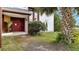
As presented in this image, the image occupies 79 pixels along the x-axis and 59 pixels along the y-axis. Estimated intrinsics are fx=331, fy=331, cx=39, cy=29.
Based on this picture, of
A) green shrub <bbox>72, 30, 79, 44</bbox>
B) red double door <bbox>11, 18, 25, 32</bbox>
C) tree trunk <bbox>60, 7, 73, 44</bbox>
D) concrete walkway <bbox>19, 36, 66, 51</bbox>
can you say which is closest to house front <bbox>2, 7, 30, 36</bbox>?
red double door <bbox>11, 18, 25, 32</bbox>

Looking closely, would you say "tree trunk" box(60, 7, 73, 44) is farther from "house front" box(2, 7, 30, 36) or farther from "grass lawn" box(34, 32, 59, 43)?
"house front" box(2, 7, 30, 36)

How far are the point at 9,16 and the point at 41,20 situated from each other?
41 cm

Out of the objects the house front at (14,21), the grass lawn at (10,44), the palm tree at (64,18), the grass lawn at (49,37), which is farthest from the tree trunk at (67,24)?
the grass lawn at (10,44)

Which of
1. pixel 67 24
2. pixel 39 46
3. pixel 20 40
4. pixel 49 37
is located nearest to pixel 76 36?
pixel 67 24

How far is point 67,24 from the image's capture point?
166 inches

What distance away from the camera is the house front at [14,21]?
417 cm

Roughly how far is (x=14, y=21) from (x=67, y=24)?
68cm

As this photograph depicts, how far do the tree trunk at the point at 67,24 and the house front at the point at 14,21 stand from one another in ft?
1.51

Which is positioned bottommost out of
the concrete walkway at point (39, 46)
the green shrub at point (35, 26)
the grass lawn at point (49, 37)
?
the concrete walkway at point (39, 46)

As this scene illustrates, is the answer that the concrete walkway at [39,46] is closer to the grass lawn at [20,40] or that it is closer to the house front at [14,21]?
the grass lawn at [20,40]

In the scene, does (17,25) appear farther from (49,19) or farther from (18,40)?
(49,19)
